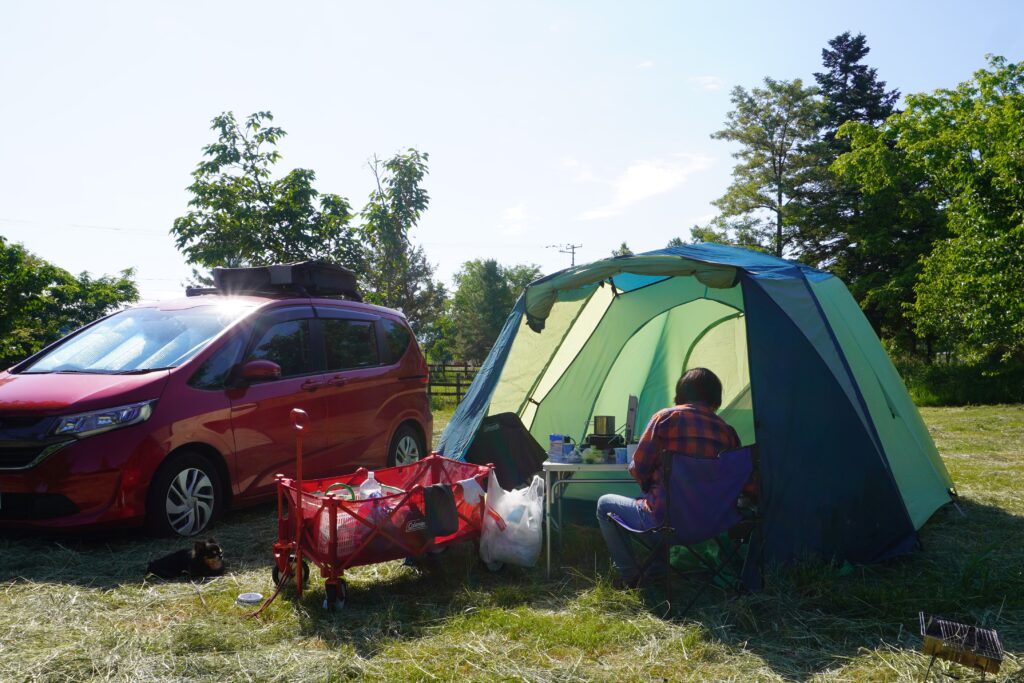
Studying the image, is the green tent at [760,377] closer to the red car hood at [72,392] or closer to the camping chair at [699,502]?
the camping chair at [699,502]

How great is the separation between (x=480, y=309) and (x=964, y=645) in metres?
56.9

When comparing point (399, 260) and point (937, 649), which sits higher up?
point (399, 260)

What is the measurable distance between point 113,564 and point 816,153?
104 feet

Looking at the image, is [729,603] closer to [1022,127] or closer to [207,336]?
[207,336]

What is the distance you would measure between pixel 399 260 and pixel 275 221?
7.15ft

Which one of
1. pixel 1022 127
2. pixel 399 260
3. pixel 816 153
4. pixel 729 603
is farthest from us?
pixel 816 153

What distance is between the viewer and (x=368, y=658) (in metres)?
3.46

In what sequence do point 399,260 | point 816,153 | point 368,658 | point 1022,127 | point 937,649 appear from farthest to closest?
1. point 816,153
2. point 1022,127
3. point 399,260
4. point 368,658
5. point 937,649

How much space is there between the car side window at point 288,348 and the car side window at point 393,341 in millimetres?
897

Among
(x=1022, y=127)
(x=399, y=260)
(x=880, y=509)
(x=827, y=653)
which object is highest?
(x=1022, y=127)

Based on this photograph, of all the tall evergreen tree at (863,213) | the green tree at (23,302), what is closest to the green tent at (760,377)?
the green tree at (23,302)

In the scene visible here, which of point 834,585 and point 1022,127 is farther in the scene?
point 1022,127

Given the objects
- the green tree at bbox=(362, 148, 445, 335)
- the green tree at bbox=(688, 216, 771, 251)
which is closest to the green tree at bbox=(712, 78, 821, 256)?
the green tree at bbox=(688, 216, 771, 251)

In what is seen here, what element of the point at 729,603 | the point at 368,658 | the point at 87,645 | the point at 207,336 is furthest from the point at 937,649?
the point at 207,336
